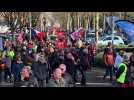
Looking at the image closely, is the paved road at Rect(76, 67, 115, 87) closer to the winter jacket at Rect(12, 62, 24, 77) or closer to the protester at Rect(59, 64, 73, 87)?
the protester at Rect(59, 64, 73, 87)

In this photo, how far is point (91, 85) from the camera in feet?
104

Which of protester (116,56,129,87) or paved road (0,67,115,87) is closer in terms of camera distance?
paved road (0,67,115,87)

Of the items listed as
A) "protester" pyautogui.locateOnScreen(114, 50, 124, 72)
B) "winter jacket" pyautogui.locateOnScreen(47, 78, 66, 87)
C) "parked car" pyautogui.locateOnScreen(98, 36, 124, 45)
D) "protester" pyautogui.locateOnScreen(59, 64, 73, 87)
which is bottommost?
"winter jacket" pyautogui.locateOnScreen(47, 78, 66, 87)

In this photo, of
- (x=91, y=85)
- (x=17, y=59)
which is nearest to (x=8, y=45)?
(x=17, y=59)

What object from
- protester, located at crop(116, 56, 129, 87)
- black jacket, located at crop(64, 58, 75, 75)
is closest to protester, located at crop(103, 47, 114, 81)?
protester, located at crop(116, 56, 129, 87)

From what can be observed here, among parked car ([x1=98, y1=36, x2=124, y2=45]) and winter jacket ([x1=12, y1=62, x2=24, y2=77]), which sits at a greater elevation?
parked car ([x1=98, y1=36, x2=124, y2=45])

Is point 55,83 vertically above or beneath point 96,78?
beneath

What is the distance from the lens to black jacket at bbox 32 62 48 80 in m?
31.6

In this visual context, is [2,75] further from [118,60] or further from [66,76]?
[118,60]

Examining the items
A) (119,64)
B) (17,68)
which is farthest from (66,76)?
(119,64)

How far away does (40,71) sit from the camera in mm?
31562

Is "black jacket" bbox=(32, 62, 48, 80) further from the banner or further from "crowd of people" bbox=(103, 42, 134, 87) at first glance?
the banner

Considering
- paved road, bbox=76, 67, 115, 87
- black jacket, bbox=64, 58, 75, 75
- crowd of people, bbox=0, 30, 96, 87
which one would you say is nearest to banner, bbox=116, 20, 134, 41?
crowd of people, bbox=0, 30, 96, 87
